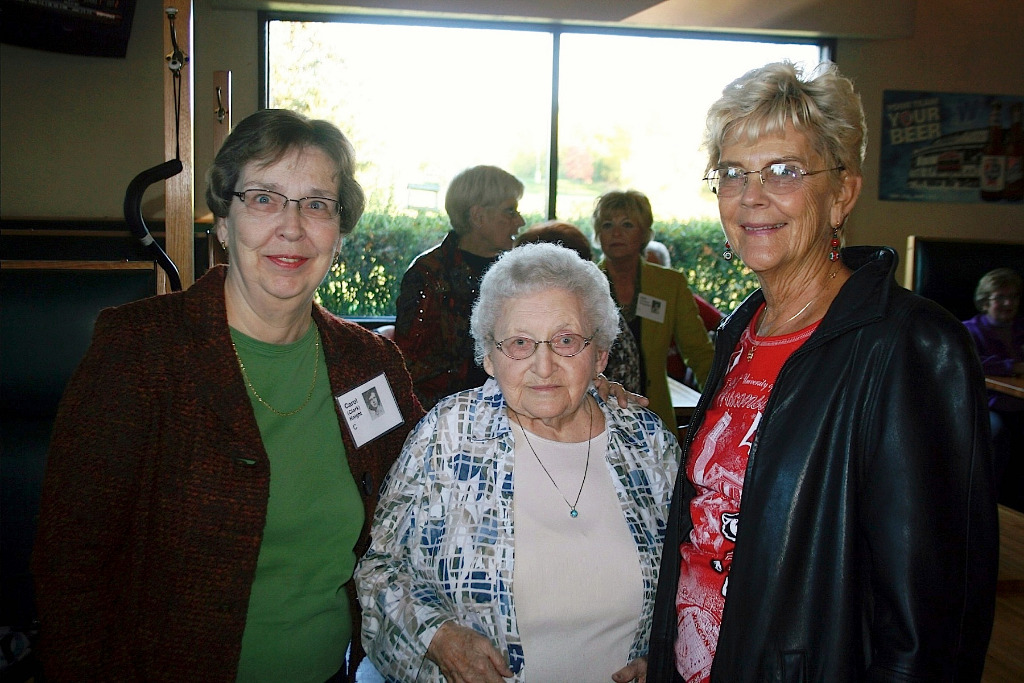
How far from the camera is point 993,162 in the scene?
20.6ft

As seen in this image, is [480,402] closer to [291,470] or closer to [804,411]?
[291,470]

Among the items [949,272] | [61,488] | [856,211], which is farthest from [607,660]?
[856,211]

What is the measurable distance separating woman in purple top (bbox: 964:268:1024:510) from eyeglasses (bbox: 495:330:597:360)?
419 cm

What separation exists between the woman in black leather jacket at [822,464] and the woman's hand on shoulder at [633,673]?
0.06 m

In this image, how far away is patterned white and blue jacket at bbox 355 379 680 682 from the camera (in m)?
1.54

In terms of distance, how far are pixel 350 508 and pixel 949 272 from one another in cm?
491

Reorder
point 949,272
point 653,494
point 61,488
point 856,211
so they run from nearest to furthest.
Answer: point 61,488
point 653,494
point 949,272
point 856,211

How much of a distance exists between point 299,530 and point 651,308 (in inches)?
92.1

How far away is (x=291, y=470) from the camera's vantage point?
1.61 metres

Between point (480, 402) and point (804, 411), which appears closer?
point (804, 411)

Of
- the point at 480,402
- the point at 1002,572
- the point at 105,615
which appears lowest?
the point at 1002,572

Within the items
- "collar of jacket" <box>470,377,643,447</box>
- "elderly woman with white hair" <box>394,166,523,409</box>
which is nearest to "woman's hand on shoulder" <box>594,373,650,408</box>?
"collar of jacket" <box>470,377,643,447</box>

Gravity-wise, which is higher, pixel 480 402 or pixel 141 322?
pixel 141 322

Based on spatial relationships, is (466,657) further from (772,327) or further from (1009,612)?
(1009,612)
